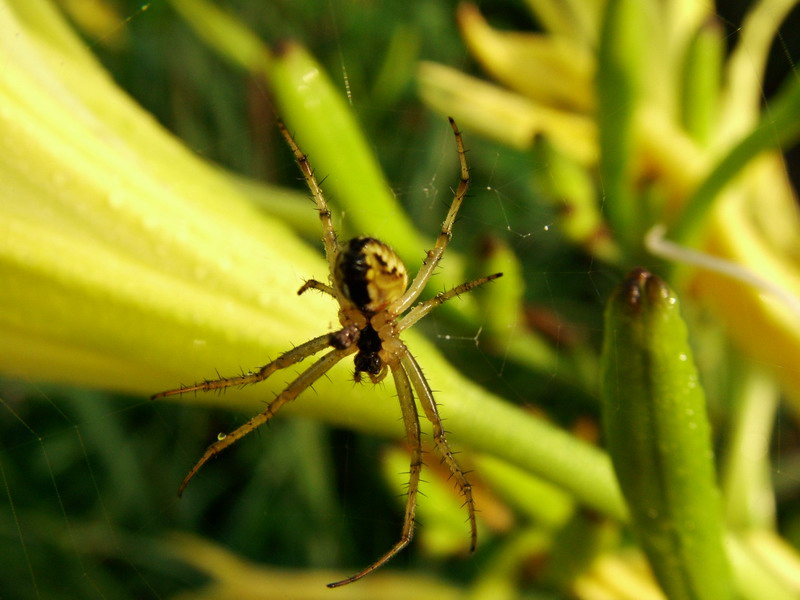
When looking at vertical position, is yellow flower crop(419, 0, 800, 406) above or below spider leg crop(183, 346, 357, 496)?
above

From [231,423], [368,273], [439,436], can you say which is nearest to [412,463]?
[439,436]

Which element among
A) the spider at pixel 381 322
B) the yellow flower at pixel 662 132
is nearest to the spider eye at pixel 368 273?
the spider at pixel 381 322

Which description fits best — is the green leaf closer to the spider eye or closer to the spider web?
the spider eye

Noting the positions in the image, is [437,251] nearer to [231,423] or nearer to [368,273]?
[368,273]

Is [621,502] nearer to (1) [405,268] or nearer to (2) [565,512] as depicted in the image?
(2) [565,512]

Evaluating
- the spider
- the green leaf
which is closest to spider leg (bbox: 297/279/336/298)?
the spider

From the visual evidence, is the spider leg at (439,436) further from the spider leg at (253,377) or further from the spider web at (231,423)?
the spider web at (231,423)

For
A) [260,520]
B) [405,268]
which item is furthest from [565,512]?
[260,520]
